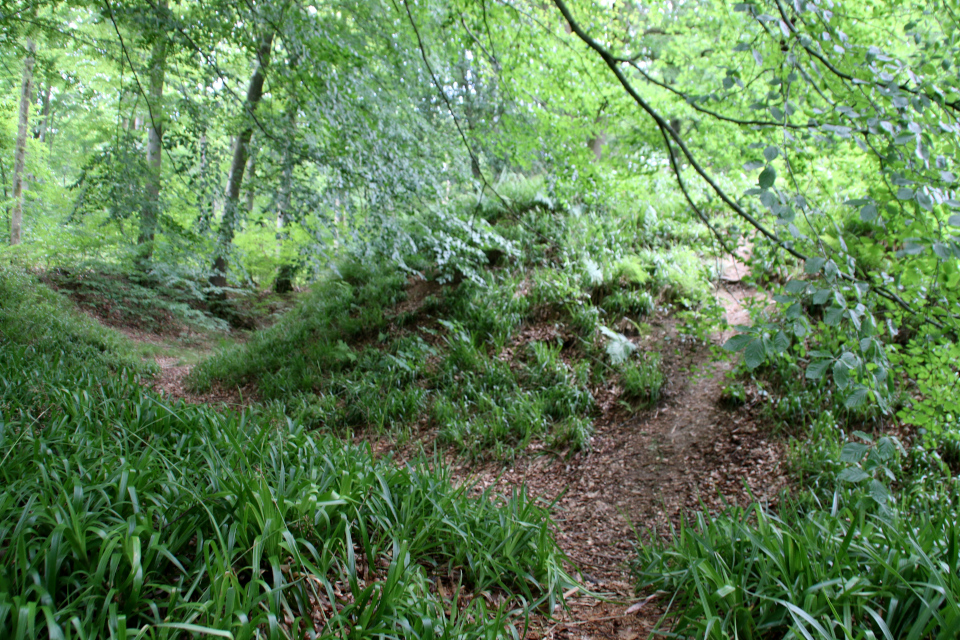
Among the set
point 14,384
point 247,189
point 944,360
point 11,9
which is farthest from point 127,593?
point 11,9

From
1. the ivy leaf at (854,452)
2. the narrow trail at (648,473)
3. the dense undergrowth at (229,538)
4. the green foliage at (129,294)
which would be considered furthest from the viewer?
the green foliage at (129,294)

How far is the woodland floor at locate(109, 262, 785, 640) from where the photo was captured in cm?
346

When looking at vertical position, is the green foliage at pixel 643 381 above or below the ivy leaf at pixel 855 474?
below

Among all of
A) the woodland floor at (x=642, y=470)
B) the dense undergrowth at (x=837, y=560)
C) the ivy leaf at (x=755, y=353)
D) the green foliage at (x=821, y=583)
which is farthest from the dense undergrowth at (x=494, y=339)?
the ivy leaf at (x=755, y=353)

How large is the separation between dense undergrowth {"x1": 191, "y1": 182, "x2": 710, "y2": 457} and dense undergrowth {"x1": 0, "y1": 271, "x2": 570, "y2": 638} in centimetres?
199

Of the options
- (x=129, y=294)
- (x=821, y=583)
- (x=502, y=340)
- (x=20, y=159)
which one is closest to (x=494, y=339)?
(x=502, y=340)

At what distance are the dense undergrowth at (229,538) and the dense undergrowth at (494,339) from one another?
1992 millimetres

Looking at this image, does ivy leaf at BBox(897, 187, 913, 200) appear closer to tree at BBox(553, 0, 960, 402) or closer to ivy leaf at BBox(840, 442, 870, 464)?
tree at BBox(553, 0, 960, 402)

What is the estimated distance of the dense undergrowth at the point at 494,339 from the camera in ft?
18.9

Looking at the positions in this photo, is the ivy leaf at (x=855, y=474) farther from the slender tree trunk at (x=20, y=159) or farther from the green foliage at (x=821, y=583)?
the slender tree trunk at (x=20, y=159)

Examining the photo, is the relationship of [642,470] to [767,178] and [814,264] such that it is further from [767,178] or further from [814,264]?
[767,178]

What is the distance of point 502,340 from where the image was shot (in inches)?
269

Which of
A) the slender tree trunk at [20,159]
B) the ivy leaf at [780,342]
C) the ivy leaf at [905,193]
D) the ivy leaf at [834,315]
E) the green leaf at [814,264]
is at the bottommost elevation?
the ivy leaf at [780,342]

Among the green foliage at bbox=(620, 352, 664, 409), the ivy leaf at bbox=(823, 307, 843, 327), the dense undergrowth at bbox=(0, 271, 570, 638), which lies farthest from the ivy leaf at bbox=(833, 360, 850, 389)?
the green foliage at bbox=(620, 352, 664, 409)
